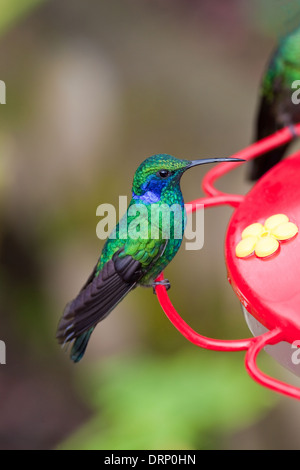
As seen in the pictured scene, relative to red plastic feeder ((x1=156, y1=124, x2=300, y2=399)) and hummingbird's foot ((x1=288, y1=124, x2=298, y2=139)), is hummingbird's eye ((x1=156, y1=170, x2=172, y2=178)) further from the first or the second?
hummingbird's foot ((x1=288, y1=124, x2=298, y2=139))

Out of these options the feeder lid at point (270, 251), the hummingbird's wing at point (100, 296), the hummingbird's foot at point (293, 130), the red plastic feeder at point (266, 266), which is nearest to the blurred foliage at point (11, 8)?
the hummingbird's foot at point (293, 130)

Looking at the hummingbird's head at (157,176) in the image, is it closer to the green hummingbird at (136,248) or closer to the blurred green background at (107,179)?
the green hummingbird at (136,248)

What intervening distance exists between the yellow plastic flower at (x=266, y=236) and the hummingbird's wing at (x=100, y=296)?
1.27 ft

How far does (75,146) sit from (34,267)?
36.3 inches

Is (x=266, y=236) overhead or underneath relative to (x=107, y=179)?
underneath

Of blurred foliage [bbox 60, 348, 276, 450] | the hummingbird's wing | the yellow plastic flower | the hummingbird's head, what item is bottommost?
blurred foliage [bbox 60, 348, 276, 450]

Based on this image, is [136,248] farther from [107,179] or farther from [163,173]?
[107,179]

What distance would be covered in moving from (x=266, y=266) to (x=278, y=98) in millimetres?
1178

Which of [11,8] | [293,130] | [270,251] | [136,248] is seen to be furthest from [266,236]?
[11,8]

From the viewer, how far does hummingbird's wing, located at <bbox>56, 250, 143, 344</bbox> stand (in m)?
1.64

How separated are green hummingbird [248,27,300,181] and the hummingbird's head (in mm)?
1232

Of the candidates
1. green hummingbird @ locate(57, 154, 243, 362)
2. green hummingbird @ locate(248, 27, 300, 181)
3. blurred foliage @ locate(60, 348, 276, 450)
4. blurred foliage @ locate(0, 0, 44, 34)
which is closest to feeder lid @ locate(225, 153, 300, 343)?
green hummingbird @ locate(57, 154, 243, 362)

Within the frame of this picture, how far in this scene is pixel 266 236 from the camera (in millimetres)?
1977

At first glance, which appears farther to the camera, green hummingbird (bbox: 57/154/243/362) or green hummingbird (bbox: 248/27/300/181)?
green hummingbird (bbox: 248/27/300/181)
